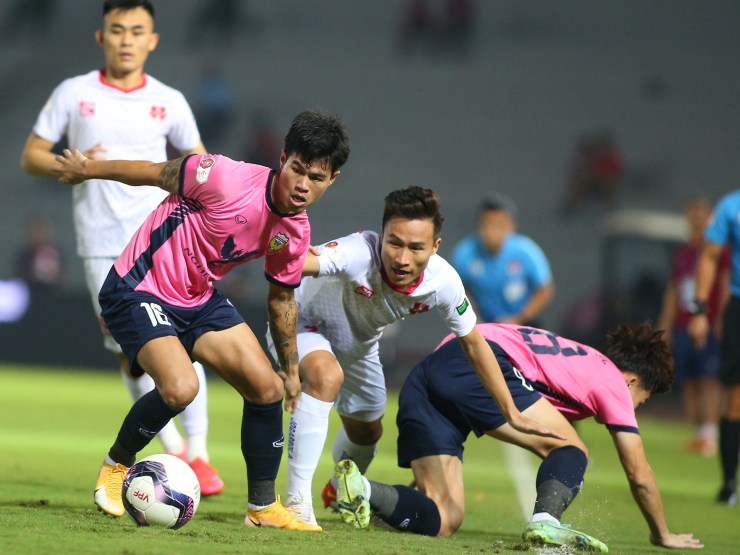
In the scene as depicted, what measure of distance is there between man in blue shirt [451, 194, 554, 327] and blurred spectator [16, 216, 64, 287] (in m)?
8.41

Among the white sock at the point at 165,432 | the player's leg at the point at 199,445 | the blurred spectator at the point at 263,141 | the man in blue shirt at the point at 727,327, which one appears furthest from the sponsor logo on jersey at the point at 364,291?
the blurred spectator at the point at 263,141

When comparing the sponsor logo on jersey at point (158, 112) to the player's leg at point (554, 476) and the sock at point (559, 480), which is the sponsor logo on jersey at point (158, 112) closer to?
the player's leg at point (554, 476)

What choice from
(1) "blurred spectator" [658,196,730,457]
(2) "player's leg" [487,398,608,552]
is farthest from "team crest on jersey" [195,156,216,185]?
(1) "blurred spectator" [658,196,730,457]

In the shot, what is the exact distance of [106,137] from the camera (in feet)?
20.3

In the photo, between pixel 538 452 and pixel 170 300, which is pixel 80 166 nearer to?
pixel 170 300

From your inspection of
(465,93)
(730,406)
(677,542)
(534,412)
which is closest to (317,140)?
(534,412)

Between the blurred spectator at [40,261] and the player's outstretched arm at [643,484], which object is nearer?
the player's outstretched arm at [643,484]

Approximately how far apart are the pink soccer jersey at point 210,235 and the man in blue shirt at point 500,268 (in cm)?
525

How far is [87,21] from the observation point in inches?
811

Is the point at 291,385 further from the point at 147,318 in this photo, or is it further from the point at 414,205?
the point at 414,205

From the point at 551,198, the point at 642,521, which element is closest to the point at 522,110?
the point at 551,198

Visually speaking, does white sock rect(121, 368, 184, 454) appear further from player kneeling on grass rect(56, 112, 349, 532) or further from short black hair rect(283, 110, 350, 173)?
short black hair rect(283, 110, 350, 173)

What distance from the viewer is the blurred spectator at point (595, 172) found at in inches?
724

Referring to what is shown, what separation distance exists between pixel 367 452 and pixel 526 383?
3.38 feet
